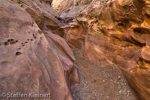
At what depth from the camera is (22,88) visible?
6.21 ft

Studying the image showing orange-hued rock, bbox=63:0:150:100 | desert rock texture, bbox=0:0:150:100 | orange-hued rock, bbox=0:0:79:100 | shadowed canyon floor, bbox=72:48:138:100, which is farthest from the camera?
shadowed canyon floor, bbox=72:48:138:100

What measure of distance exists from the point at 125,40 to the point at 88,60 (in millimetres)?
2502

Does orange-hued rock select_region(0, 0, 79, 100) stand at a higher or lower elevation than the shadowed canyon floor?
higher

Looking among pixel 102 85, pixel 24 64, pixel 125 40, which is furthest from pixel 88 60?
pixel 24 64

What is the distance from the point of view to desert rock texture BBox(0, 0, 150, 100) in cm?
212

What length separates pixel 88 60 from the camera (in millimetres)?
5387

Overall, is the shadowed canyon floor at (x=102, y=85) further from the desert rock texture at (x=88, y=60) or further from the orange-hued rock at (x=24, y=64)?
the orange-hued rock at (x=24, y=64)

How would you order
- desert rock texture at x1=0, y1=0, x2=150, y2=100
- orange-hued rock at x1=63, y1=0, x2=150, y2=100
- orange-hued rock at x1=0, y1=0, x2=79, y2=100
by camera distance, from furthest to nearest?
orange-hued rock at x1=63, y1=0, x2=150, y2=100
desert rock texture at x1=0, y1=0, x2=150, y2=100
orange-hued rock at x1=0, y1=0, x2=79, y2=100

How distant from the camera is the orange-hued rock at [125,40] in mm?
2778

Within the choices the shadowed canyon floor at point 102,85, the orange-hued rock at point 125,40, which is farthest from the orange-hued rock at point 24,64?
the orange-hued rock at point 125,40

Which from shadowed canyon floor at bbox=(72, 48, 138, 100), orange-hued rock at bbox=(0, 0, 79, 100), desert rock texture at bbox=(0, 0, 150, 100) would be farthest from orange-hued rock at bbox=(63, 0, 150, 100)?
orange-hued rock at bbox=(0, 0, 79, 100)

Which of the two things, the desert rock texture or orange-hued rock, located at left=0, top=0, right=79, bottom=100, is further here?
the desert rock texture

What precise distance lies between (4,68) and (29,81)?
66 cm

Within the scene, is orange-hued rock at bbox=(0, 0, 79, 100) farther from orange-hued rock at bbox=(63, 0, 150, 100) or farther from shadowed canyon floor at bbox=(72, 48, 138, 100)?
orange-hued rock at bbox=(63, 0, 150, 100)
